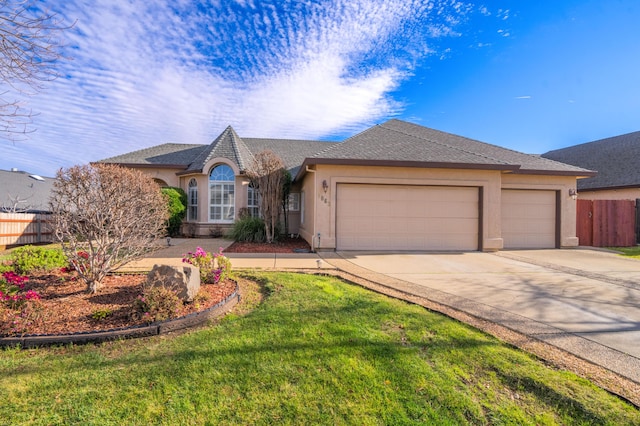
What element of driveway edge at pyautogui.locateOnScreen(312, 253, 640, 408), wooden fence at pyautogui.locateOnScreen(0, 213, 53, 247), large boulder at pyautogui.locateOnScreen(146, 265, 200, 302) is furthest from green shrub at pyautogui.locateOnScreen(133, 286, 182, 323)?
wooden fence at pyautogui.locateOnScreen(0, 213, 53, 247)

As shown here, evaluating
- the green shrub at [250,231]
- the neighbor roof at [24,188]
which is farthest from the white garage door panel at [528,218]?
the neighbor roof at [24,188]

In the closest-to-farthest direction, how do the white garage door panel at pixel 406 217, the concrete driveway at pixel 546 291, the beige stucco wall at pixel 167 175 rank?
the concrete driveway at pixel 546 291 < the white garage door panel at pixel 406 217 < the beige stucco wall at pixel 167 175

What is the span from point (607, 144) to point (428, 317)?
2415cm

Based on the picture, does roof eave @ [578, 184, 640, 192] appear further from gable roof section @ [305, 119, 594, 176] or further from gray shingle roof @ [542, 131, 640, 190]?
gable roof section @ [305, 119, 594, 176]

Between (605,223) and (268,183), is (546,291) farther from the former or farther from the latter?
(605,223)

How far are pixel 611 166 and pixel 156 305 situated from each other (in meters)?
23.6

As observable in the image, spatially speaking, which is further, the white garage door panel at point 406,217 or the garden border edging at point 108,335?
the white garage door panel at point 406,217

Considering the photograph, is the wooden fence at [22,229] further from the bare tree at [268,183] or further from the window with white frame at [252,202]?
the bare tree at [268,183]

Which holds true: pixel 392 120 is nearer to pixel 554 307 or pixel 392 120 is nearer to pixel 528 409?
pixel 554 307

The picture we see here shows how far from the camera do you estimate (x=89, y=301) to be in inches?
171

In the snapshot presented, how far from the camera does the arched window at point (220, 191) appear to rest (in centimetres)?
1428

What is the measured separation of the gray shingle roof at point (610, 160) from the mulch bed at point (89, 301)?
2027 cm

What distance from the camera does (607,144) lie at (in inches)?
756

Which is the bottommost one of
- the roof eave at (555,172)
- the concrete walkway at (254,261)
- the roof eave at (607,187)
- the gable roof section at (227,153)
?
the concrete walkway at (254,261)
